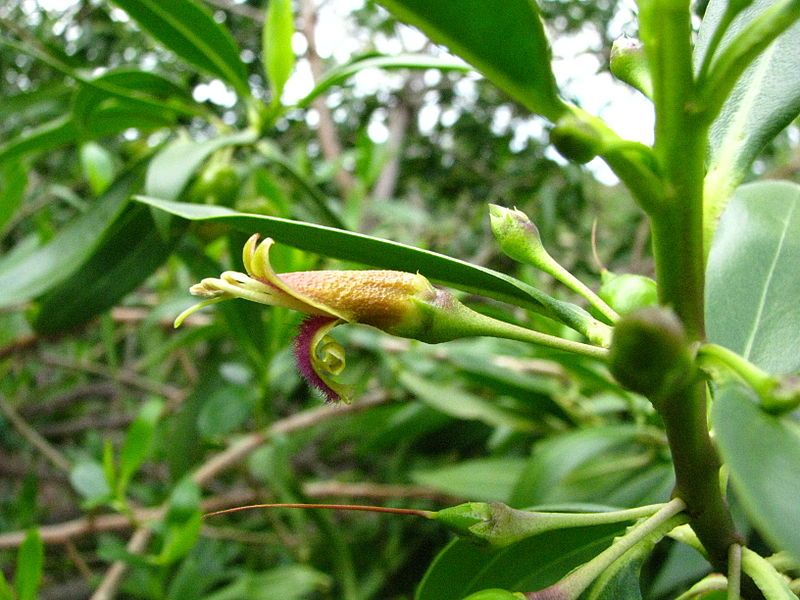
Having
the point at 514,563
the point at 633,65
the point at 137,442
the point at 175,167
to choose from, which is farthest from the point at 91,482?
the point at 633,65

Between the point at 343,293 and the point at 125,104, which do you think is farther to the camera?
the point at 125,104

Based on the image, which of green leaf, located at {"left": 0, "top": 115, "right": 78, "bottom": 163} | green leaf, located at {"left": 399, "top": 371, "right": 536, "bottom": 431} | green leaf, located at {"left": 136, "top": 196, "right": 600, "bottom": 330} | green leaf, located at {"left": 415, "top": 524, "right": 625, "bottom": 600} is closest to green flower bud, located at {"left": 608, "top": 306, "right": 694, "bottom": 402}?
green leaf, located at {"left": 136, "top": 196, "right": 600, "bottom": 330}

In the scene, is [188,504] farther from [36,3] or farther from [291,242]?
[36,3]

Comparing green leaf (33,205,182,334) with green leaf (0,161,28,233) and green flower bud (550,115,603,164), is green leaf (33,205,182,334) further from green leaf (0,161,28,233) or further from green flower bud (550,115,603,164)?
green flower bud (550,115,603,164)

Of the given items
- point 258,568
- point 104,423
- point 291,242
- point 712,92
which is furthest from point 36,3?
point 712,92

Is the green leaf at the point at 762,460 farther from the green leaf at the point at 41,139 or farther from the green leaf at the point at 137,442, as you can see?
the green leaf at the point at 137,442

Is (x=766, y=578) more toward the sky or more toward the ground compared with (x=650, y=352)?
more toward the ground

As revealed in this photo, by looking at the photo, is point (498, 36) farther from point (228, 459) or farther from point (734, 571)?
point (228, 459)
